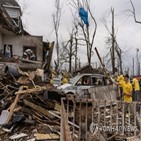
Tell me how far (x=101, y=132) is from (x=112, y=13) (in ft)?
97.3

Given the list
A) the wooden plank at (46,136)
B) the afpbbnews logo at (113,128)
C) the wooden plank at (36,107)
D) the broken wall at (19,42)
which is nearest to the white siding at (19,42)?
the broken wall at (19,42)

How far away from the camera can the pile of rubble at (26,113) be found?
10.4 m

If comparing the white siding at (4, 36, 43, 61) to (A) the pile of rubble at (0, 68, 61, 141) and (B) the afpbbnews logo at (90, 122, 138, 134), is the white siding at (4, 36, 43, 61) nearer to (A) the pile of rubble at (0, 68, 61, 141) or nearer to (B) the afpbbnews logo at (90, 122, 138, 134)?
(A) the pile of rubble at (0, 68, 61, 141)

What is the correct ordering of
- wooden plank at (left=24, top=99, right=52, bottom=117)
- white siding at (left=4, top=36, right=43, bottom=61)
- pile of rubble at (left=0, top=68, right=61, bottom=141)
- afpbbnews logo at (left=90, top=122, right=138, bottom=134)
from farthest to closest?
white siding at (left=4, top=36, right=43, bottom=61)
wooden plank at (left=24, top=99, right=52, bottom=117)
pile of rubble at (left=0, top=68, right=61, bottom=141)
afpbbnews logo at (left=90, top=122, right=138, bottom=134)

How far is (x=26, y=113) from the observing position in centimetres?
1166

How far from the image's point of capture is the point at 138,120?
984 centimetres

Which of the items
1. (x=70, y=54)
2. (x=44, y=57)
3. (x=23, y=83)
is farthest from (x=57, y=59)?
(x=23, y=83)

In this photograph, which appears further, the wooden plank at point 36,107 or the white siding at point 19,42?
the white siding at point 19,42

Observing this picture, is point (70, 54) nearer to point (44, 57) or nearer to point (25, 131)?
point (44, 57)

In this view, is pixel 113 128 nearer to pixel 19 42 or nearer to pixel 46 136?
pixel 46 136

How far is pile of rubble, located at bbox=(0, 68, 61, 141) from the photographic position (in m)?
10.4

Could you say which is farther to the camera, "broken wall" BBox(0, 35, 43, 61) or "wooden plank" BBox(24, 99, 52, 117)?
"broken wall" BBox(0, 35, 43, 61)

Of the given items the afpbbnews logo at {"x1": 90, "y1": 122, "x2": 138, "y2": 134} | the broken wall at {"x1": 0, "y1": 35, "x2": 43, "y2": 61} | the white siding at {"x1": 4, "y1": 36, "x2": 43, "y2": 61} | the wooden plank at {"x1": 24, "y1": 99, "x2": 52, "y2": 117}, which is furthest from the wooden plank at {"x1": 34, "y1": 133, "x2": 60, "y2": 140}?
the white siding at {"x1": 4, "y1": 36, "x2": 43, "y2": 61}

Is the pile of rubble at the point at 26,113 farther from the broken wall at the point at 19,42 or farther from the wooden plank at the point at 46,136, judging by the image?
the broken wall at the point at 19,42
